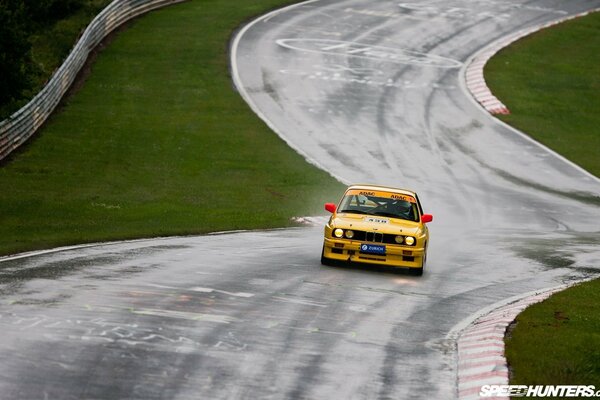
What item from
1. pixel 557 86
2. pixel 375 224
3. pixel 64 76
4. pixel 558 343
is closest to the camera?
pixel 558 343

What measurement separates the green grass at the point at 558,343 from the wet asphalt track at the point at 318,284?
917mm

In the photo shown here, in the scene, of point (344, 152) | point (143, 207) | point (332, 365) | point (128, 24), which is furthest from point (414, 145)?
point (332, 365)

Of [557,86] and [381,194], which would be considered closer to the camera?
[381,194]

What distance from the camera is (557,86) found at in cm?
4825

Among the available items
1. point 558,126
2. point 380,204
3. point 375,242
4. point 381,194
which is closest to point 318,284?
point 375,242

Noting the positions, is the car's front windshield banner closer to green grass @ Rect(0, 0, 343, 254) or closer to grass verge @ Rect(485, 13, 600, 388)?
grass verge @ Rect(485, 13, 600, 388)

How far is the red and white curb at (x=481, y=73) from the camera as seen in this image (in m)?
44.9

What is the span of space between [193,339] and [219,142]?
2423 cm

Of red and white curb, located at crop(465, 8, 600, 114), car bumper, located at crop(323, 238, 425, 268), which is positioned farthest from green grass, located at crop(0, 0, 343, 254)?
red and white curb, located at crop(465, 8, 600, 114)

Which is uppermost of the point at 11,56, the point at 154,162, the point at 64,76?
the point at 11,56

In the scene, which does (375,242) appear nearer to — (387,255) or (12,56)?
(387,255)

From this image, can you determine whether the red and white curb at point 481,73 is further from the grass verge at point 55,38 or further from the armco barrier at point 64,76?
the grass verge at point 55,38

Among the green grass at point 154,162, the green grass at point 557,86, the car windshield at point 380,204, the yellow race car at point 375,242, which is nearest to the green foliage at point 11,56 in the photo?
the green grass at point 154,162

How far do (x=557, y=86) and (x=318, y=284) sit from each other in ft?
110
